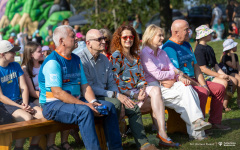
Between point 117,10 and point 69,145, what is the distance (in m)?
13.6

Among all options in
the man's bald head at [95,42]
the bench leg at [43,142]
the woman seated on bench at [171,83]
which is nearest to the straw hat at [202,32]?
the woman seated on bench at [171,83]

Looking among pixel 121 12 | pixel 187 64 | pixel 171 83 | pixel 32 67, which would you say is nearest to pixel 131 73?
pixel 171 83

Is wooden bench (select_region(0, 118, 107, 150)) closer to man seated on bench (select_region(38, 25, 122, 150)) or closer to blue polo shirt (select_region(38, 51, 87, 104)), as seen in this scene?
man seated on bench (select_region(38, 25, 122, 150))

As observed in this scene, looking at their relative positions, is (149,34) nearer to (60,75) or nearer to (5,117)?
(60,75)

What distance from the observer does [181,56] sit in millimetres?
6168

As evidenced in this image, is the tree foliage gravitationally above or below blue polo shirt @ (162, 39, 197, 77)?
above

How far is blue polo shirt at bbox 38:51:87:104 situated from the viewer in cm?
442

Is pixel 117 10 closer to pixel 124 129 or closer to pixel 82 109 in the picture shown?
pixel 124 129

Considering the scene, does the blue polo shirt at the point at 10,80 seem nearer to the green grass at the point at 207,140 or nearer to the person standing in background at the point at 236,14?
the green grass at the point at 207,140

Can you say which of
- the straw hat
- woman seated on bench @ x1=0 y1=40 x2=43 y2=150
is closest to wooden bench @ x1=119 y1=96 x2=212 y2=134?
woman seated on bench @ x1=0 y1=40 x2=43 y2=150

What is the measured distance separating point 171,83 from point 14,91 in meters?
2.30

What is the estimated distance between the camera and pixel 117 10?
722 inches

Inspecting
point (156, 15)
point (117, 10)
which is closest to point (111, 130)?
point (117, 10)

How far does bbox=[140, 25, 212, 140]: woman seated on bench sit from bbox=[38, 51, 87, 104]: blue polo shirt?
1.41m
